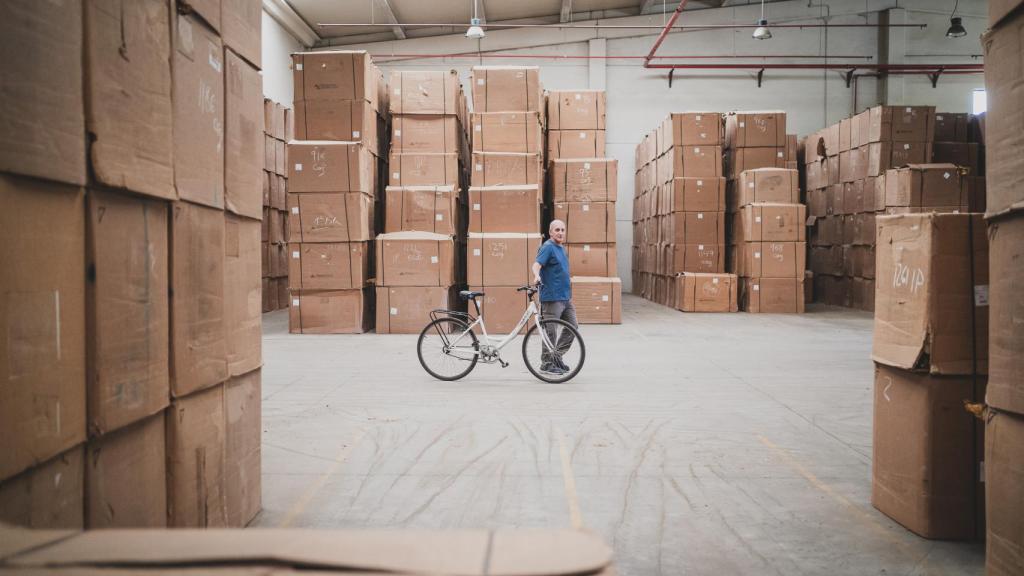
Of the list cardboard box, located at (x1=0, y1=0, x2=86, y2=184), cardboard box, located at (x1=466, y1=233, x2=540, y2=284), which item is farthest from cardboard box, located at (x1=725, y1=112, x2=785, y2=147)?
cardboard box, located at (x1=0, y1=0, x2=86, y2=184)

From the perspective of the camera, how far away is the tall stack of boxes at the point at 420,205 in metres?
10.6

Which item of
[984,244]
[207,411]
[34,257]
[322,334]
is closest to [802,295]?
[322,334]

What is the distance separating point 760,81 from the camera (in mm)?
19031

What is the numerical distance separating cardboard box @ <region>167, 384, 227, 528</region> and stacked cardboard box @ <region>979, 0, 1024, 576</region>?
2.94 m

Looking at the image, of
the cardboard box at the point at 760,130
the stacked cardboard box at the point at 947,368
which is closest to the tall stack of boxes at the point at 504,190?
the cardboard box at the point at 760,130

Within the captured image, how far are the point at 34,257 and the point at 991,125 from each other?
3113 mm

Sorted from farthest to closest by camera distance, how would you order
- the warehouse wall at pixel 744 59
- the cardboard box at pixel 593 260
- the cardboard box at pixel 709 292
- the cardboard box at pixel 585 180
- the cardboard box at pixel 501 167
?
the warehouse wall at pixel 744 59 < the cardboard box at pixel 709 292 < the cardboard box at pixel 585 180 < the cardboard box at pixel 593 260 < the cardboard box at pixel 501 167

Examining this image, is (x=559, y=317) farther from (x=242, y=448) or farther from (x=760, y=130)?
(x=760, y=130)

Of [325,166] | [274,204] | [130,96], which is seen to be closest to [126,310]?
[130,96]

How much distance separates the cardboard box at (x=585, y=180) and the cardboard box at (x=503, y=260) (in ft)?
7.28

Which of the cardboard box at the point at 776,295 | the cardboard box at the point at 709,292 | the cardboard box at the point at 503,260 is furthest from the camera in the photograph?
the cardboard box at the point at 709,292

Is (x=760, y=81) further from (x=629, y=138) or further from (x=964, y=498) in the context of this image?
(x=964, y=498)

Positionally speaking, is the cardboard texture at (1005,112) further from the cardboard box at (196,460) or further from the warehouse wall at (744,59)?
the warehouse wall at (744,59)

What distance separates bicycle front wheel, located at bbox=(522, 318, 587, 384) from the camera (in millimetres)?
6750
